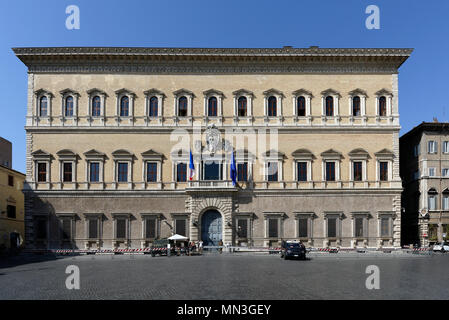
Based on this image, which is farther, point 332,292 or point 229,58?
point 229,58

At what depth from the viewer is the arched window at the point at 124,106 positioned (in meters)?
40.6

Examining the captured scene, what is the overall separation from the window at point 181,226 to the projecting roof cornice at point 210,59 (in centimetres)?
1284

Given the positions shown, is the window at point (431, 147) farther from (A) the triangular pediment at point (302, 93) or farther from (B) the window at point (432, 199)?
(A) the triangular pediment at point (302, 93)

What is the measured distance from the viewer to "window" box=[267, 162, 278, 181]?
39969 millimetres

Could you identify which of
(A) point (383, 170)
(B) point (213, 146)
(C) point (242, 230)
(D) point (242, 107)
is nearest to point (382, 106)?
(A) point (383, 170)

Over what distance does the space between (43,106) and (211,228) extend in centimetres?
1774

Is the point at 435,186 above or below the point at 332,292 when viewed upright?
above

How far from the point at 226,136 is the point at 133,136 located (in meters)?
7.88

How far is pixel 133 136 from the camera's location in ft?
132

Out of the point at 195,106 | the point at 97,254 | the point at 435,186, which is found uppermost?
the point at 195,106

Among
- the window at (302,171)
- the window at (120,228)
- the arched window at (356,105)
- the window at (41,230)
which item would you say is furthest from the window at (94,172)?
the arched window at (356,105)

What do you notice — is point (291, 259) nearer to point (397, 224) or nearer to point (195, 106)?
point (397, 224)
